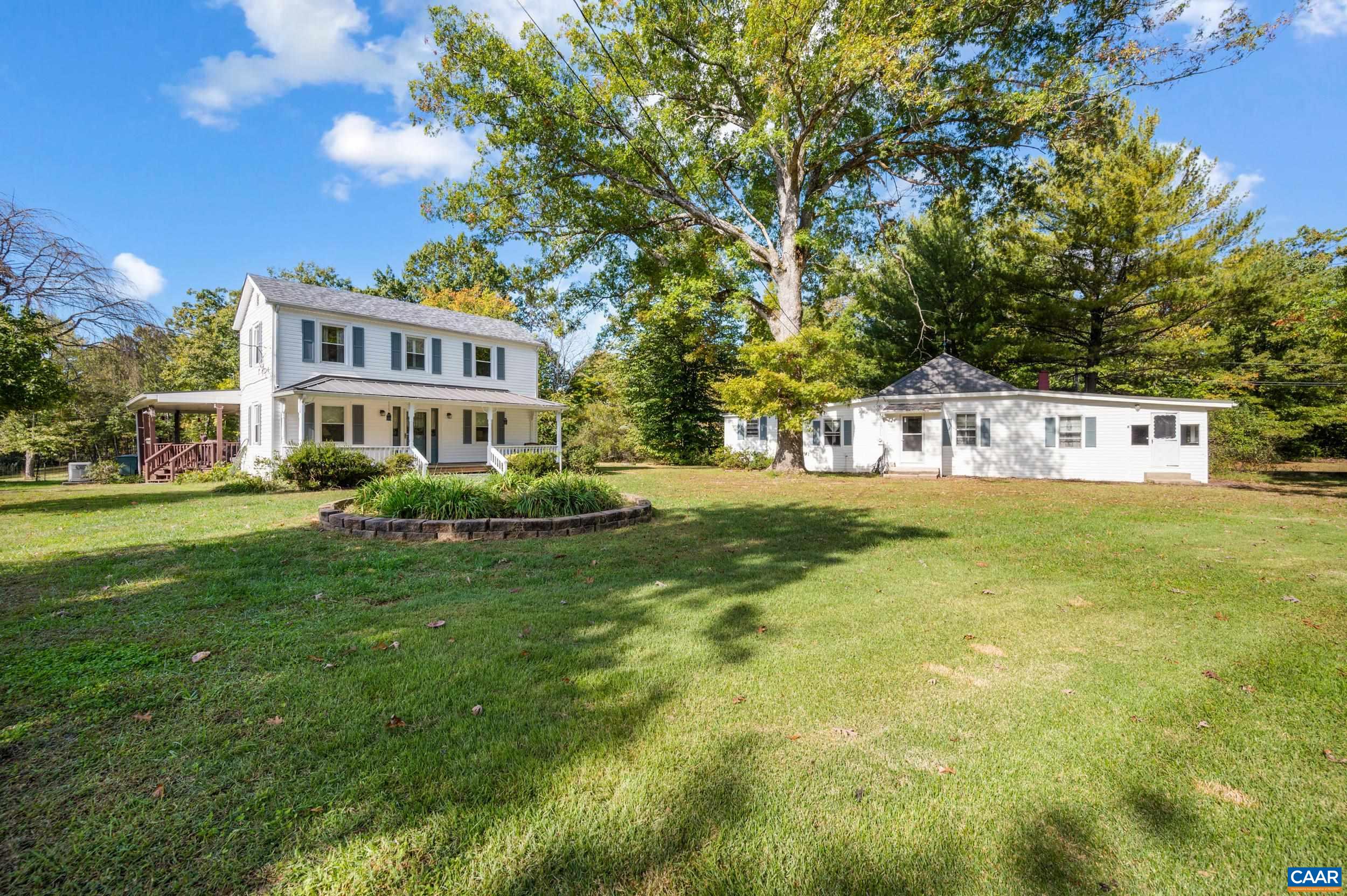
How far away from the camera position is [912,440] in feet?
66.5

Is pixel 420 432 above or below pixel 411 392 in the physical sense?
below

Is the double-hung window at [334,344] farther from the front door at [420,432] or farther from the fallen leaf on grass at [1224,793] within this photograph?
the fallen leaf on grass at [1224,793]

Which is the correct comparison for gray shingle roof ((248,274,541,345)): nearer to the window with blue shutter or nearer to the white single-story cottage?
the window with blue shutter

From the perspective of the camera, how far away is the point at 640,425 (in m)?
26.2

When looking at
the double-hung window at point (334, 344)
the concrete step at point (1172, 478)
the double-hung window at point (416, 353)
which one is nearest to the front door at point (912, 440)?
the concrete step at point (1172, 478)

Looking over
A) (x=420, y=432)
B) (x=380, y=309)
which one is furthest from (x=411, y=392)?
(x=380, y=309)

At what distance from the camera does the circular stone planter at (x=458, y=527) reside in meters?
7.13

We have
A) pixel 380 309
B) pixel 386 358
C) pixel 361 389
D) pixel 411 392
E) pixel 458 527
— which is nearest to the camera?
pixel 458 527

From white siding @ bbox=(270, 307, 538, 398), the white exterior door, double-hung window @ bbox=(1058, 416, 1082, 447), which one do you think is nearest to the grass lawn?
white siding @ bbox=(270, 307, 538, 398)

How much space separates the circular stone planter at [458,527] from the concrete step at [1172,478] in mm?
18546

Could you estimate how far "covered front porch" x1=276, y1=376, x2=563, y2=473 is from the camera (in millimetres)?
16609

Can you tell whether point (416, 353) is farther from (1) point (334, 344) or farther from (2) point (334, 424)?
(2) point (334, 424)

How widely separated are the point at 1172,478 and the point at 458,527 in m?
20.6

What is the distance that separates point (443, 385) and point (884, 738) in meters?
20.6
